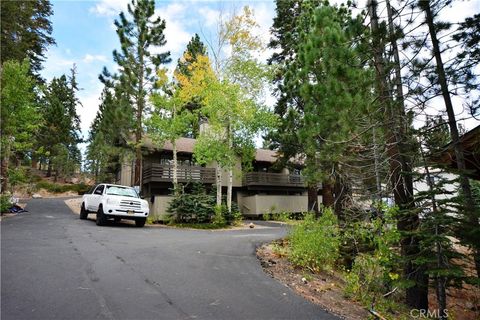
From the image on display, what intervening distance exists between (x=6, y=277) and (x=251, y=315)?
4.19 metres

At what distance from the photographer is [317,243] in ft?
24.2

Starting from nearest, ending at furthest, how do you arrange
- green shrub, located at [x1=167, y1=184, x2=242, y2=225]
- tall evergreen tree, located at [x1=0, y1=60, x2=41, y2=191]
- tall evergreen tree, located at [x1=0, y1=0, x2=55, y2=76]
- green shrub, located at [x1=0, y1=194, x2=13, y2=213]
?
tall evergreen tree, located at [x1=0, y1=60, x2=41, y2=191] < green shrub, located at [x1=0, y1=194, x2=13, y2=213] < green shrub, located at [x1=167, y1=184, x2=242, y2=225] < tall evergreen tree, located at [x1=0, y1=0, x2=55, y2=76]

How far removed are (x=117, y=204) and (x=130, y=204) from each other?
0.56 meters

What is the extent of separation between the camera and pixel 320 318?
4.57 meters

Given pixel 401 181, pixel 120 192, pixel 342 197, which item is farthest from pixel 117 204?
pixel 401 181

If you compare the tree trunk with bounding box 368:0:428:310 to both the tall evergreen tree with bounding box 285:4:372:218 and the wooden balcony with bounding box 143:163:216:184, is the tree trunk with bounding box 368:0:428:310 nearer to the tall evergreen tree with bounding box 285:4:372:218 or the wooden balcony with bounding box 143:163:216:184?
the tall evergreen tree with bounding box 285:4:372:218

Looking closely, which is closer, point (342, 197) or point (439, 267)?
point (439, 267)

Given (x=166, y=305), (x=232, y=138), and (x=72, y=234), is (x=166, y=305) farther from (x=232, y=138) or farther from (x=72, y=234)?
(x=232, y=138)

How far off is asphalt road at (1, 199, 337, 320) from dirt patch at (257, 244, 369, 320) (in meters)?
0.31

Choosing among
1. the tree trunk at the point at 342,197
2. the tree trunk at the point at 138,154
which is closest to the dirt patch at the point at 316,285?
the tree trunk at the point at 342,197

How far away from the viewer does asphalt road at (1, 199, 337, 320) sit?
423cm

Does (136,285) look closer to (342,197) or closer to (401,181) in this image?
(401,181)

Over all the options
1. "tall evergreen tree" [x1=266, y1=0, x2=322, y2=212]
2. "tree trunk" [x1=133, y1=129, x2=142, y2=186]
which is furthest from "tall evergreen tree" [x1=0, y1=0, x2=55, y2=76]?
"tall evergreen tree" [x1=266, y1=0, x2=322, y2=212]

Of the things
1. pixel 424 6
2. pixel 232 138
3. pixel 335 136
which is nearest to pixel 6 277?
pixel 335 136
